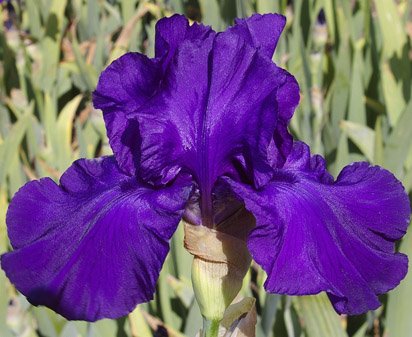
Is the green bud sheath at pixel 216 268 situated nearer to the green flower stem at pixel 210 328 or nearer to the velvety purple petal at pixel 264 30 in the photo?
the green flower stem at pixel 210 328

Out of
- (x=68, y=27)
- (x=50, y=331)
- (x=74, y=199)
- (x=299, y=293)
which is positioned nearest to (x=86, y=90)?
(x=68, y=27)

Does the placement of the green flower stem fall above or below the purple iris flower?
below

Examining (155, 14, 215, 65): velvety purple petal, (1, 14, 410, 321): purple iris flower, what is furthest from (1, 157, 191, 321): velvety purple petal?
(155, 14, 215, 65): velvety purple petal

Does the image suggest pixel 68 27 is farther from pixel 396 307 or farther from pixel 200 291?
pixel 200 291

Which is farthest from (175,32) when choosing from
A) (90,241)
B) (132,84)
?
(90,241)

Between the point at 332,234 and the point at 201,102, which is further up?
the point at 201,102

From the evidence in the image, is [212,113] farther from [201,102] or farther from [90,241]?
[90,241]

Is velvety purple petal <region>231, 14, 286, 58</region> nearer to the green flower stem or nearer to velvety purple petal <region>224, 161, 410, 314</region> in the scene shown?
velvety purple petal <region>224, 161, 410, 314</region>

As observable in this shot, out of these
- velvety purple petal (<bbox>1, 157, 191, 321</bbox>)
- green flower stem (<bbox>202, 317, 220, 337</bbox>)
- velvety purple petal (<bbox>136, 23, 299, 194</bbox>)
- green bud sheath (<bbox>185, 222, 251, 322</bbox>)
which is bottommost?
green flower stem (<bbox>202, 317, 220, 337</bbox>)
